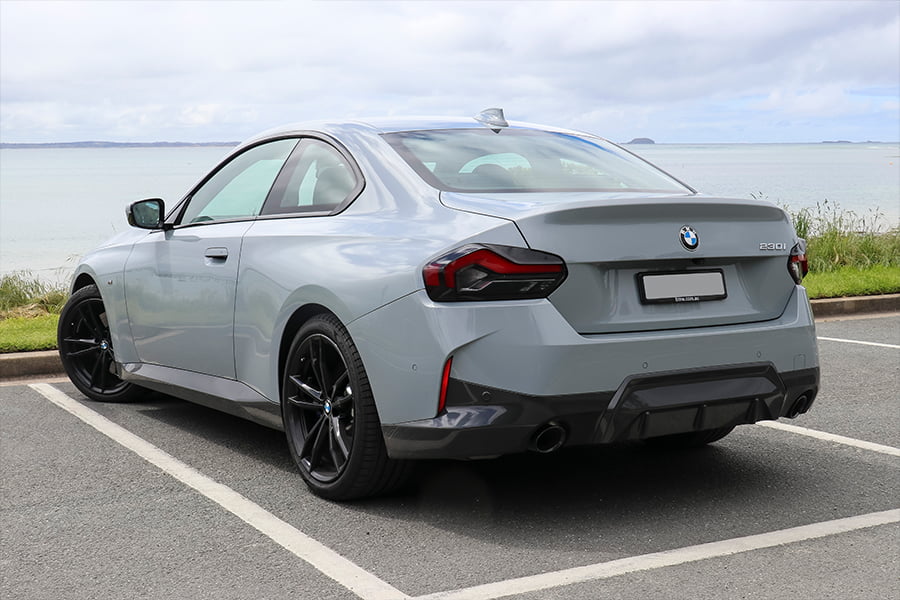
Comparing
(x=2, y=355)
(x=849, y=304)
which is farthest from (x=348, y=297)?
(x=849, y=304)

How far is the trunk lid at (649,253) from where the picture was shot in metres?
4.06

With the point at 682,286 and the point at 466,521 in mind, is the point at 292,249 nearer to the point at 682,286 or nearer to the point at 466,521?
the point at 466,521

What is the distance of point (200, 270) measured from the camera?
5570mm

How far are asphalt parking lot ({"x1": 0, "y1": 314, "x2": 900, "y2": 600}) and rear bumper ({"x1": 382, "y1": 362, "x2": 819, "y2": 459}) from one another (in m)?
0.38

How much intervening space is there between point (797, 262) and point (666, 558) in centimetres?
151

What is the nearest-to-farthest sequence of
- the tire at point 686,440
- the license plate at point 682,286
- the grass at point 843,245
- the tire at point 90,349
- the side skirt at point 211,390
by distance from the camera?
1. the license plate at point 682,286
2. the side skirt at point 211,390
3. the tire at point 686,440
4. the tire at point 90,349
5. the grass at point 843,245

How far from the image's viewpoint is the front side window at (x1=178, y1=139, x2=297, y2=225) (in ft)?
17.9

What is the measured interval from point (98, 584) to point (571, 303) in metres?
1.90

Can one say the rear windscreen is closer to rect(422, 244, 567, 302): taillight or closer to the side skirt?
rect(422, 244, 567, 302): taillight

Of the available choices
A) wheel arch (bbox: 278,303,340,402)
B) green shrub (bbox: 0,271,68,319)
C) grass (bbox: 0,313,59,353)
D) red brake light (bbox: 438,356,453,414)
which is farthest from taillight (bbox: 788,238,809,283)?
green shrub (bbox: 0,271,68,319)

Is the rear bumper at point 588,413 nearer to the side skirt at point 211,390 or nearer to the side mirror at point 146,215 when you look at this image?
the side skirt at point 211,390

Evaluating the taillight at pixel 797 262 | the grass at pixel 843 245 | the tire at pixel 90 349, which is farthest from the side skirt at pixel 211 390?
the grass at pixel 843 245

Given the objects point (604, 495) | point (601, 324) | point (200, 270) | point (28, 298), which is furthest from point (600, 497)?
point (28, 298)

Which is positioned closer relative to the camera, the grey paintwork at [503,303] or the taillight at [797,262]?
the grey paintwork at [503,303]
